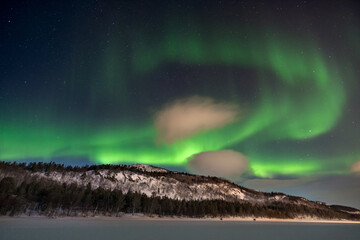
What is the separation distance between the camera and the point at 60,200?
9306 cm

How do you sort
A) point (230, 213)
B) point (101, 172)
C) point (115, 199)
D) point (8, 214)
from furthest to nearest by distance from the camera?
1. point (101, 172)
2. point (230, 213)
3. point (115, 199)
4. point (8, 214)

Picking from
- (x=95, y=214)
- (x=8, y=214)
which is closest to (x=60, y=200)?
(x=95, y=214)

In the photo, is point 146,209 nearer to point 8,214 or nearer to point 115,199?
point 115,199

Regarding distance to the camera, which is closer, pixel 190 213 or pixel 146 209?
pixel 146 209

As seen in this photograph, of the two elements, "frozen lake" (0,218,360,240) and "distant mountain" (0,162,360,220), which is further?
"distant mountain" (0,162,360,220)

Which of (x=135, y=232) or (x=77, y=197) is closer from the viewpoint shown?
(x=135, y=232)

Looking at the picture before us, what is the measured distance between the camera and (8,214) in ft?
226

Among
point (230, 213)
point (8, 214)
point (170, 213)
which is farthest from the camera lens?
point (230, 213)

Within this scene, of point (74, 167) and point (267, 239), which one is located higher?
point (74, 167)

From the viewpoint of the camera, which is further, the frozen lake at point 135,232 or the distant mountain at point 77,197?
the distant mountain at point 77,197

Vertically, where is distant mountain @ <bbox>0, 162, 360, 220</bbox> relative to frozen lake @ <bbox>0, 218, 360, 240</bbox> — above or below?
above

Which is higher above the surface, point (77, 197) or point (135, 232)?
point (77, 197)

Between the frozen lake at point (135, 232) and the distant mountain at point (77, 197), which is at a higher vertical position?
the distant mountain at point (77, 197)

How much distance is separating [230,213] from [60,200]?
118171 millimetres
